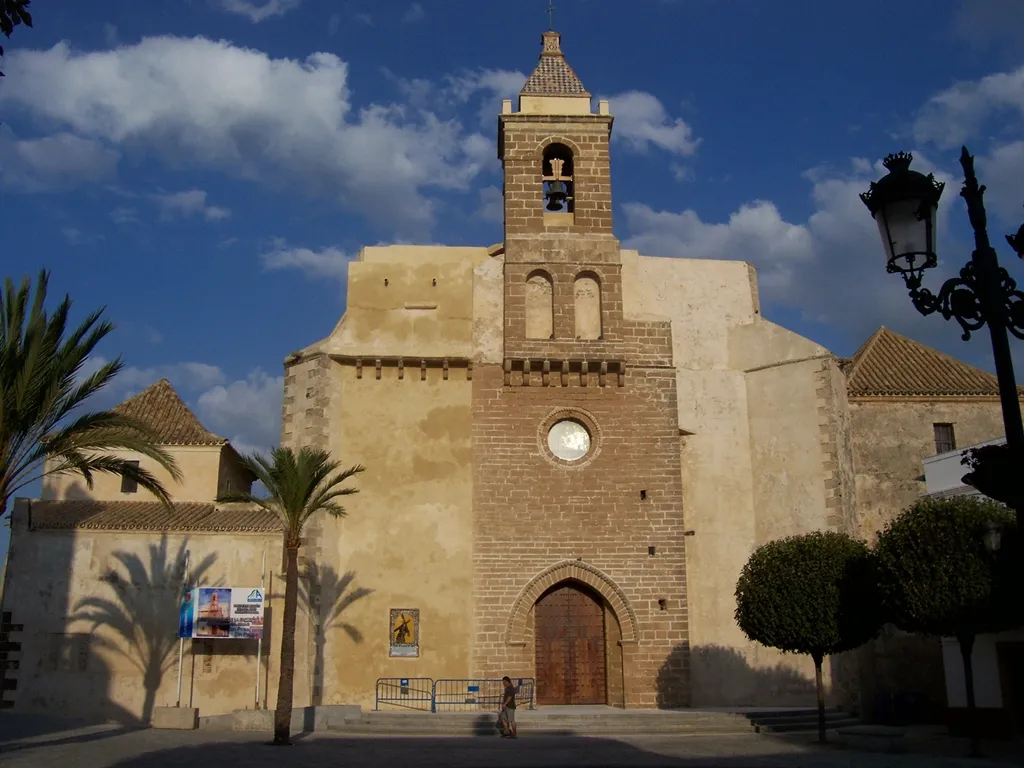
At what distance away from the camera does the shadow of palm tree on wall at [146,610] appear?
22.0m

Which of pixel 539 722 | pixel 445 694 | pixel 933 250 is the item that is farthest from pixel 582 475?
pixel 933 250

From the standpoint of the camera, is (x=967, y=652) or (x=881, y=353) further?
(x=881, y=353)

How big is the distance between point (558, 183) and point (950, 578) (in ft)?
44.9

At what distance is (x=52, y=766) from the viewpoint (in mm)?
13648

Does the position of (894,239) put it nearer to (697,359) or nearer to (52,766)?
(52,766)

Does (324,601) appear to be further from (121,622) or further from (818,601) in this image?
(818,601)

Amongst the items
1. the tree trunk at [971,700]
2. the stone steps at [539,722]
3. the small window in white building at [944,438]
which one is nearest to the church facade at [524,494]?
the stone steps at [539,722]

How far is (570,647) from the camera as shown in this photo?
22.9 metres

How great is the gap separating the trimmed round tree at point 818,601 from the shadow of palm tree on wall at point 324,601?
343 inches

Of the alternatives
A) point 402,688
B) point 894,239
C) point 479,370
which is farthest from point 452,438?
point 894,239

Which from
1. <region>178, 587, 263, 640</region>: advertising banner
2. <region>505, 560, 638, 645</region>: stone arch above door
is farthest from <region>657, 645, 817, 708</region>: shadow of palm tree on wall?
<region>178, 587, 263, 640</region>: advertising banner

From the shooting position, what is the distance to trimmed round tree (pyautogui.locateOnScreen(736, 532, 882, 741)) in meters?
18.1

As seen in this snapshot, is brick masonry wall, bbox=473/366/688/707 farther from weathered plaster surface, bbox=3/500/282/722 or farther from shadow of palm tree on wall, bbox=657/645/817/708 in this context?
weathered plaster surface, bbox=3/500/282/722

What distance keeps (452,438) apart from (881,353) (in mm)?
13177
